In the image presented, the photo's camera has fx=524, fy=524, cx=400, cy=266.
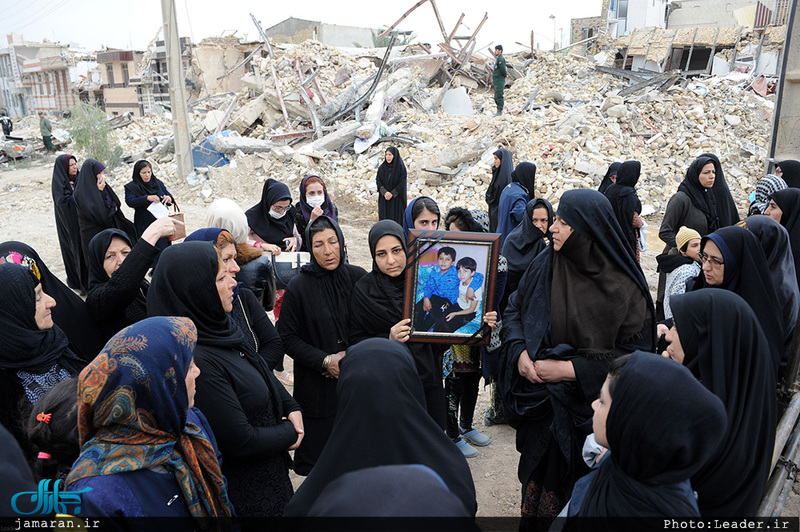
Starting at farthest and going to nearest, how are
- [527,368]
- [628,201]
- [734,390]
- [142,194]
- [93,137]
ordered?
[93,137] < [142,194] < [628,201] < [527,368] < [734,390]

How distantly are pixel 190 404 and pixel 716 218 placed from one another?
16.4ft

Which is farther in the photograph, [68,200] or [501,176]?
[501,176]

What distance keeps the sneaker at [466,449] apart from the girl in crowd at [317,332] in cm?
117

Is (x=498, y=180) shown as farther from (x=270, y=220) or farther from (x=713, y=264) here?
(x=713, y=264)

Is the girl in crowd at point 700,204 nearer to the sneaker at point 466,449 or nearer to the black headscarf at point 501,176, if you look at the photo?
the sneaker at point 466,449

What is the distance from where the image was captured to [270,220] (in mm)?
4992

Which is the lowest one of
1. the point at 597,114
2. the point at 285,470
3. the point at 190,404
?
the point at 285,470

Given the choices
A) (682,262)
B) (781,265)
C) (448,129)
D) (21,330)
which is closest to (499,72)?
(448,129)

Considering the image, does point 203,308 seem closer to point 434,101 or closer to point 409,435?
point 409,435

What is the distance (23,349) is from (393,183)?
7.00 m

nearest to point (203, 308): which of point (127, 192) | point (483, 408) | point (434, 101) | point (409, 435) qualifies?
point (409, 435)

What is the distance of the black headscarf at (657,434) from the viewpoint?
1372 millimetres

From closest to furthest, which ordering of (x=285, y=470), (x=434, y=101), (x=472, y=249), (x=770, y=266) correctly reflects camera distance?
(x=285, y=470)
(x=472, y=249)
(x=770, y=266)
(x=434, y=101)

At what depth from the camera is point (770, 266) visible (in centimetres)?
296
